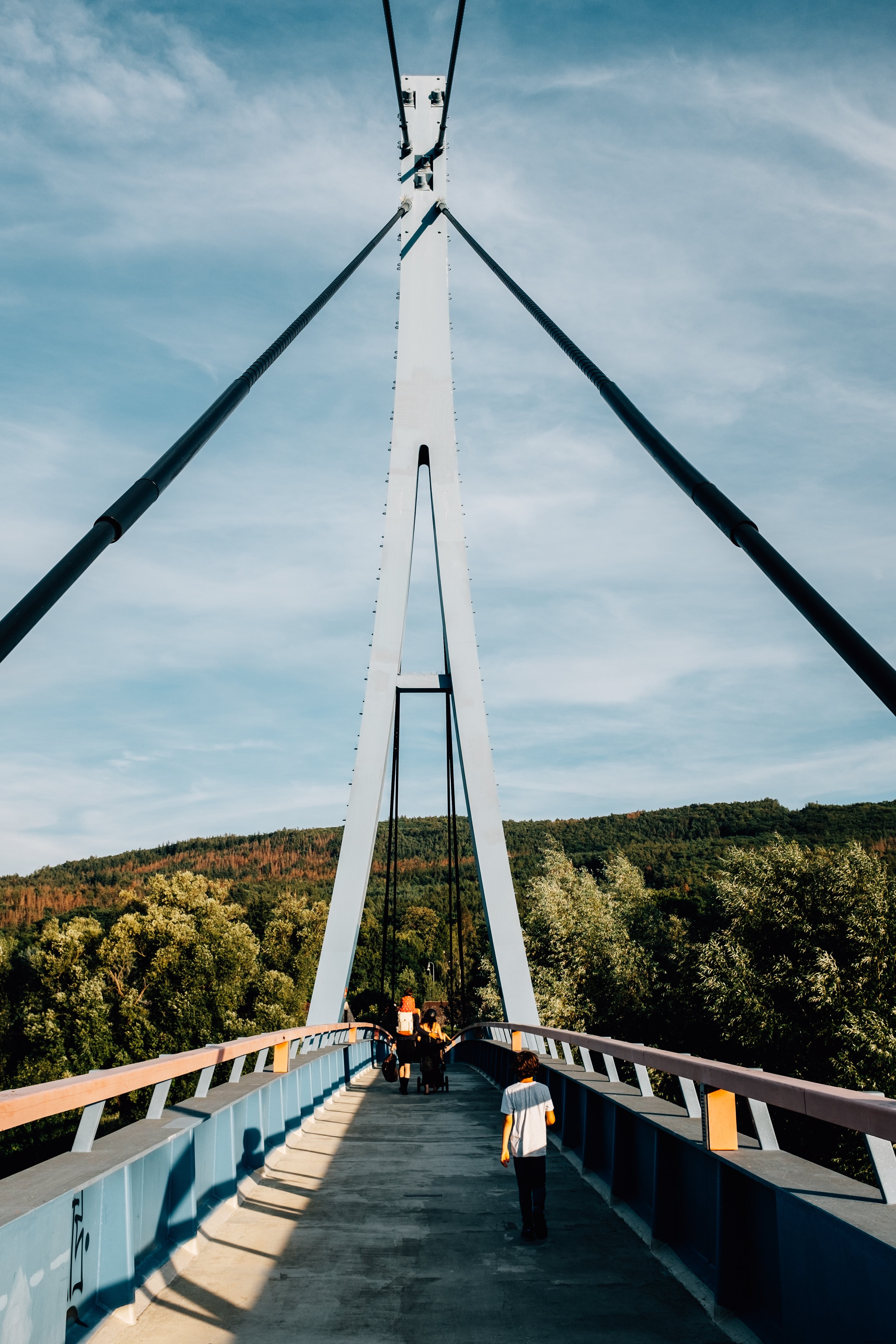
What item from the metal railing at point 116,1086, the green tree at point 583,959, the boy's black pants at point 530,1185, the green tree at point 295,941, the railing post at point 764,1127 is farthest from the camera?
the green tree at point 295,941

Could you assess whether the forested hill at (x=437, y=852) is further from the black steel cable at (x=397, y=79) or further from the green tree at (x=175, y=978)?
the black steel cable at (x=397, y=79)

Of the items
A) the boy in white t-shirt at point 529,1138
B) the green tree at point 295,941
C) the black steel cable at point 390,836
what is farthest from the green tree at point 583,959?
the boy in white t-shirt at point 529,1138

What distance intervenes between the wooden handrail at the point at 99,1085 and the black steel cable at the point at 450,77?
30.6ft

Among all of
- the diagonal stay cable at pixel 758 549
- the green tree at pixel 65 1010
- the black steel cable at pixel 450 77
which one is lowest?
the green tree at pixel 65 1010

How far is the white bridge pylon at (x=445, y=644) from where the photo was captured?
15539 millimetres

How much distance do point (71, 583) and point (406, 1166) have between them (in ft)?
17.7

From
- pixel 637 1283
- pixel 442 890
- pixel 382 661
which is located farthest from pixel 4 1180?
pixel 442 890

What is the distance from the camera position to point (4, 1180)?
329 cm

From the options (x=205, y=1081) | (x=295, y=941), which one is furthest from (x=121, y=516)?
(x=295, y=941)

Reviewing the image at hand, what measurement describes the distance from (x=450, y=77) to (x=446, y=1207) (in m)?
12.9

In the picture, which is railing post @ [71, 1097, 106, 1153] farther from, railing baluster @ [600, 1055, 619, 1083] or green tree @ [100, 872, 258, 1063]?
green tree @ [100, 872, 258, 1063]

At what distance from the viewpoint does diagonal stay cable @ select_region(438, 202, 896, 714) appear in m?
3.00

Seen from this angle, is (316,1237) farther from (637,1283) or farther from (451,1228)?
(637,1283)

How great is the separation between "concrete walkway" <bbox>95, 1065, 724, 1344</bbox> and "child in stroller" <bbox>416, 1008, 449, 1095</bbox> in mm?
6668
